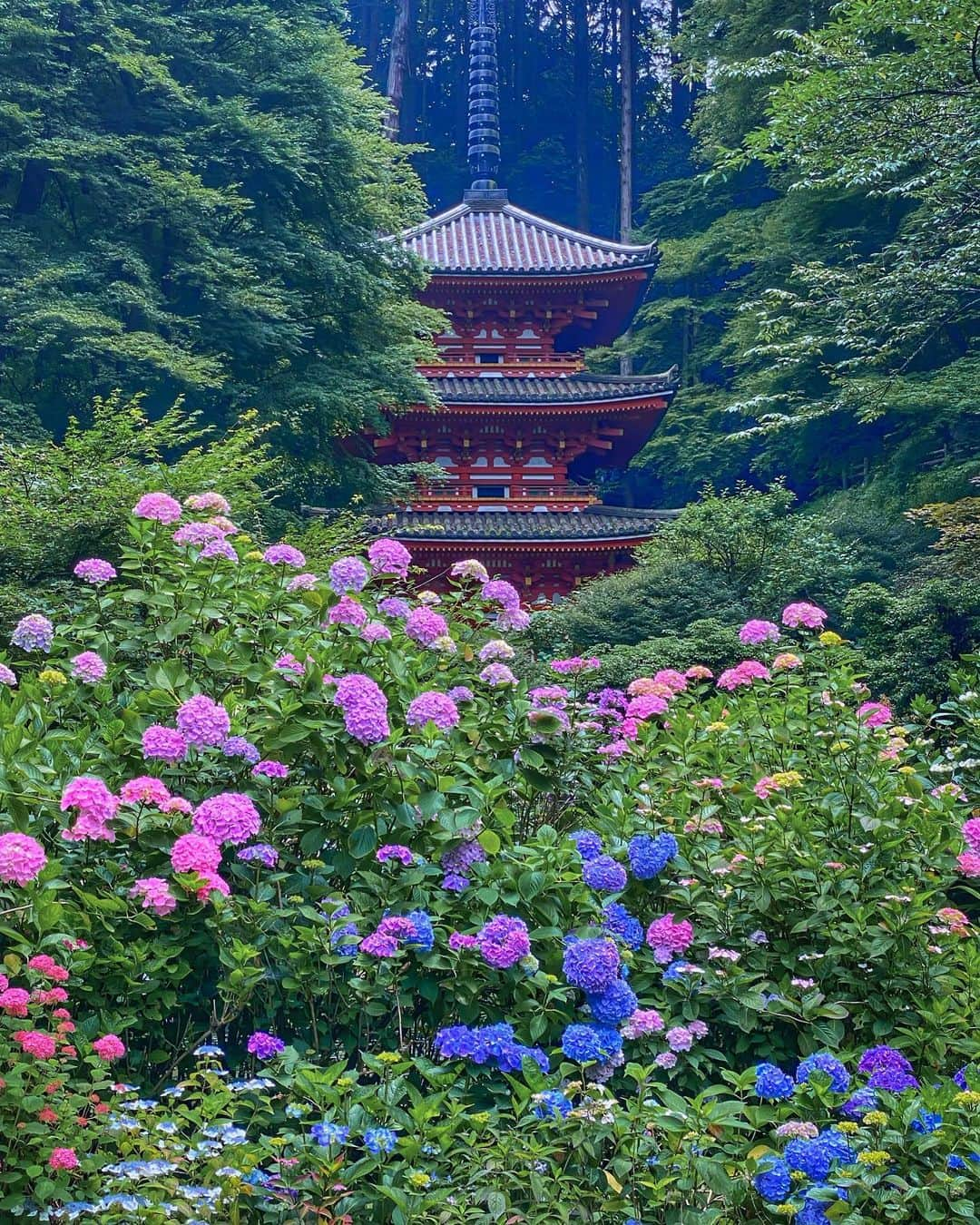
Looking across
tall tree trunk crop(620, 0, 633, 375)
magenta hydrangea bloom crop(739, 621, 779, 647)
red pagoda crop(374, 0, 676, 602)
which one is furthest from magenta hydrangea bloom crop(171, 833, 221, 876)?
tall tree trunk crop(620, 0, 633, 375)

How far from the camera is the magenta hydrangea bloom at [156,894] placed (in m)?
2.56

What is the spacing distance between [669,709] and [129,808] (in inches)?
71.9

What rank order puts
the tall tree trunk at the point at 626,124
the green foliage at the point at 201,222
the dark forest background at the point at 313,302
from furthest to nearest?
the tall tree trunk at the point at 626,124 < the green foliage at the point at 201,222 < the dark forest background at the point at 313,302

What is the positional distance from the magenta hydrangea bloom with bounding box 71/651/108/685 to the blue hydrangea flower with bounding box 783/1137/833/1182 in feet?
6.83

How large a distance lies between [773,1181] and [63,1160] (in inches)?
53.7

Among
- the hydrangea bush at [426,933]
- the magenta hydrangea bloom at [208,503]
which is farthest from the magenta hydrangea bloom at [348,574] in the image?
the magenta hydrangea bloom at [208,503]

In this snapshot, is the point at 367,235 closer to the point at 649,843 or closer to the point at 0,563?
the point at 0,563

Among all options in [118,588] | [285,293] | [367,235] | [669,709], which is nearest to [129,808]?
[118,588]

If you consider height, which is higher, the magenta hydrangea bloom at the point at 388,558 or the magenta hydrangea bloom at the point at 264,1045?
the magenta hydrangea bloom at the point at 388,558

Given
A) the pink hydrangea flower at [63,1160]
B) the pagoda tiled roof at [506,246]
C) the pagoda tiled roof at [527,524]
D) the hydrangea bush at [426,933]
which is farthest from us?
the pagoda tiled roof at [506,246]

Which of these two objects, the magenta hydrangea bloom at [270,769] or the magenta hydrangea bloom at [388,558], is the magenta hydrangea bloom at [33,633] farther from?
the magenta hydrangea bloom at [388,558]

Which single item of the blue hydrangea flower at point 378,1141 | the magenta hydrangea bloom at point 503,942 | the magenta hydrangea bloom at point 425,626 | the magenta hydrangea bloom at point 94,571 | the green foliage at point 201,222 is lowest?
the blue hydrangea flower at point 378,1141

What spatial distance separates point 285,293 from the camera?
1209 centimetres

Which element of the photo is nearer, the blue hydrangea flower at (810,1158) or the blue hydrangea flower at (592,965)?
the blue hydrangea flower at (810,1158)
